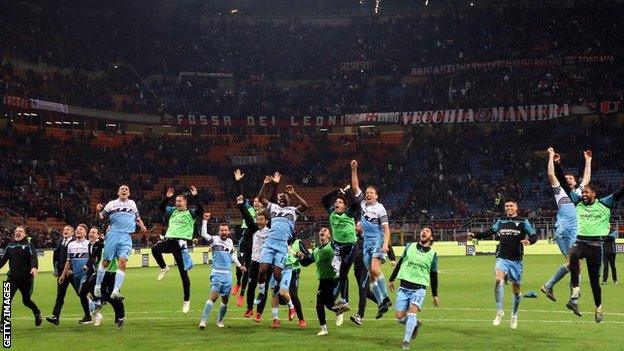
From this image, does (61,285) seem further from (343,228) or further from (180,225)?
(343,228)

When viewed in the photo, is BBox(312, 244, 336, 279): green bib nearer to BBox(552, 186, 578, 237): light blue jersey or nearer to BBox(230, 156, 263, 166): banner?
BBox(552, 186, 578, 237): light blue jersey

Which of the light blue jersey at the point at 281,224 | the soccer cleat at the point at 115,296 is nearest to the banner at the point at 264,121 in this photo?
the soccer cleat at the point at 115,296

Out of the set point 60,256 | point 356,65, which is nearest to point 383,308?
point 60,256

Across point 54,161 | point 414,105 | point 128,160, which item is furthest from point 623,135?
point 54,161

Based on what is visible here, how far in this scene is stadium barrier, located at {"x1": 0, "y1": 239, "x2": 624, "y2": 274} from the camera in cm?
5290

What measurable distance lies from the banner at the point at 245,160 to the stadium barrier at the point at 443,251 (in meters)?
17.7

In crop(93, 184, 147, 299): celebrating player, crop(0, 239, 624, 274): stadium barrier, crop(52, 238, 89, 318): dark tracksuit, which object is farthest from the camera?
crop(0, 239, 624, 274): stadium barrier

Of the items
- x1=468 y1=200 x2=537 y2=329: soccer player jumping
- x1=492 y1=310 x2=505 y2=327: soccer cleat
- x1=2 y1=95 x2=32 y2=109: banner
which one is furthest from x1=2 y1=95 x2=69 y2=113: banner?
x1=492 y1=310 x2=505 y2=327: soccer cleat

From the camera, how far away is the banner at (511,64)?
7697 centimetres

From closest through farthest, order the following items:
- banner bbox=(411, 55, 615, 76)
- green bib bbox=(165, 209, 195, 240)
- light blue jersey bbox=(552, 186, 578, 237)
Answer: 1. green bib bbox=(165, 209, 195, 240)
2. light blue jersey bbox=(552, 186, 578, 237)
3. banner bbox=(411, 55, 615, 76)

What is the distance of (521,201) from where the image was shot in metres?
66.9

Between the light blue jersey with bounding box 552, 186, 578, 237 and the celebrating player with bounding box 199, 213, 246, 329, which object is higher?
the light blue jersey with bounding box 552, 186, 578, 237

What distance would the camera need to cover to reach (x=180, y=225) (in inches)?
920

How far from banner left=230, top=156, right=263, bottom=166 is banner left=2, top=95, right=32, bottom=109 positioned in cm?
1726
